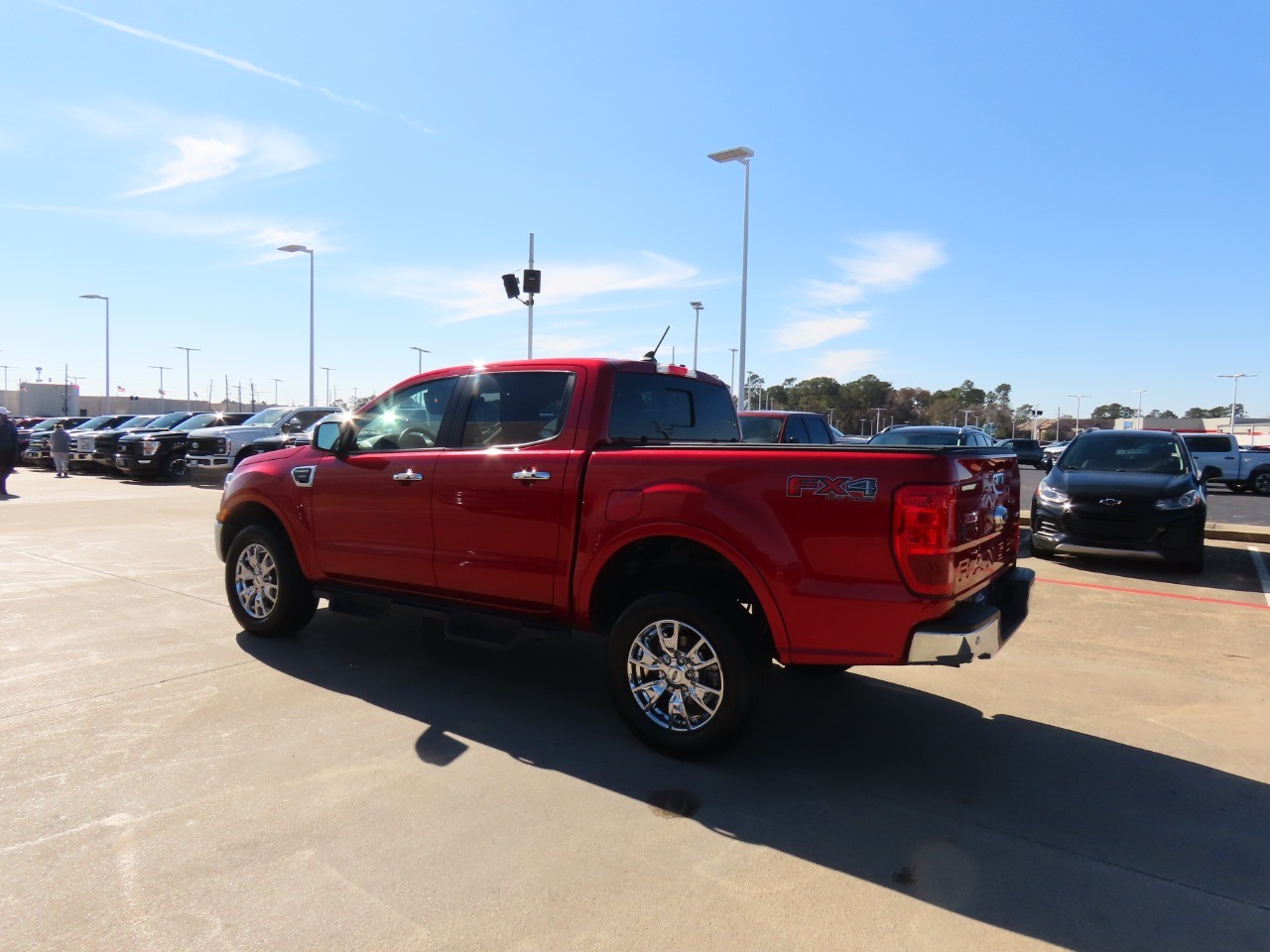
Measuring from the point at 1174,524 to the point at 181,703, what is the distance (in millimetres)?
9056

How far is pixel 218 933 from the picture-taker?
2555mm

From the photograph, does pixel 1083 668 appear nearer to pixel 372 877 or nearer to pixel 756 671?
pixel 756 671

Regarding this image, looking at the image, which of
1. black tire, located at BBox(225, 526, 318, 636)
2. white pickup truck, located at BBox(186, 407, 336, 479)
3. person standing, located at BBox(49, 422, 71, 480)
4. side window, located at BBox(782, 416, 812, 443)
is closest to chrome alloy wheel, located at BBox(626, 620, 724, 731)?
black tire, located at BBox(225, 526, 318, 636)

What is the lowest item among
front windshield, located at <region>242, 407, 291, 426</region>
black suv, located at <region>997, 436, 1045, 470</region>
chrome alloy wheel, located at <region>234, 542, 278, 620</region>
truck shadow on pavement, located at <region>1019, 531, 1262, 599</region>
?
truck shadow on pavement, located at <region>1019, 531, 1262, 599</region>

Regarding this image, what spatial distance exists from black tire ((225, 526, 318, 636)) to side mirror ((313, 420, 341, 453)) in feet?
2.51

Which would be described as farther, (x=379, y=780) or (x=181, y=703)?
(x=181, y=703)

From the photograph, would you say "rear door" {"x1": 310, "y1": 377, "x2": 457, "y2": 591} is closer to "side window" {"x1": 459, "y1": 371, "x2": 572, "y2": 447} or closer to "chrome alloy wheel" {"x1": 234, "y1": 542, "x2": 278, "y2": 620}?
"side window" {"x1": 459, "y1": 371, "x2": 572, "y2": 447}

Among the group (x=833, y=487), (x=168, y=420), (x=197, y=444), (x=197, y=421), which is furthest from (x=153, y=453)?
(x=833, y=487)

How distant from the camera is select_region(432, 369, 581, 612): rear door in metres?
4.28

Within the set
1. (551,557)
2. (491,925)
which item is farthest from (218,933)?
(551,557)

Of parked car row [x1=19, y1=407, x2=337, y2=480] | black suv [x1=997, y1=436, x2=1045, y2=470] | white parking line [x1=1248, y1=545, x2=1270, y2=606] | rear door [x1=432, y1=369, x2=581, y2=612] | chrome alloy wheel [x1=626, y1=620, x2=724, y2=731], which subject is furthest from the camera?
black suv [x1=997, y1=436, x2=1045, y2=470]

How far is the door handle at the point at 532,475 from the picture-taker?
169 inches

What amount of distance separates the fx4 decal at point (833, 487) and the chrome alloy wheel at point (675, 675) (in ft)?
2.67

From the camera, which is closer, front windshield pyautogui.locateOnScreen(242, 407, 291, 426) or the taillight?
the taillight
